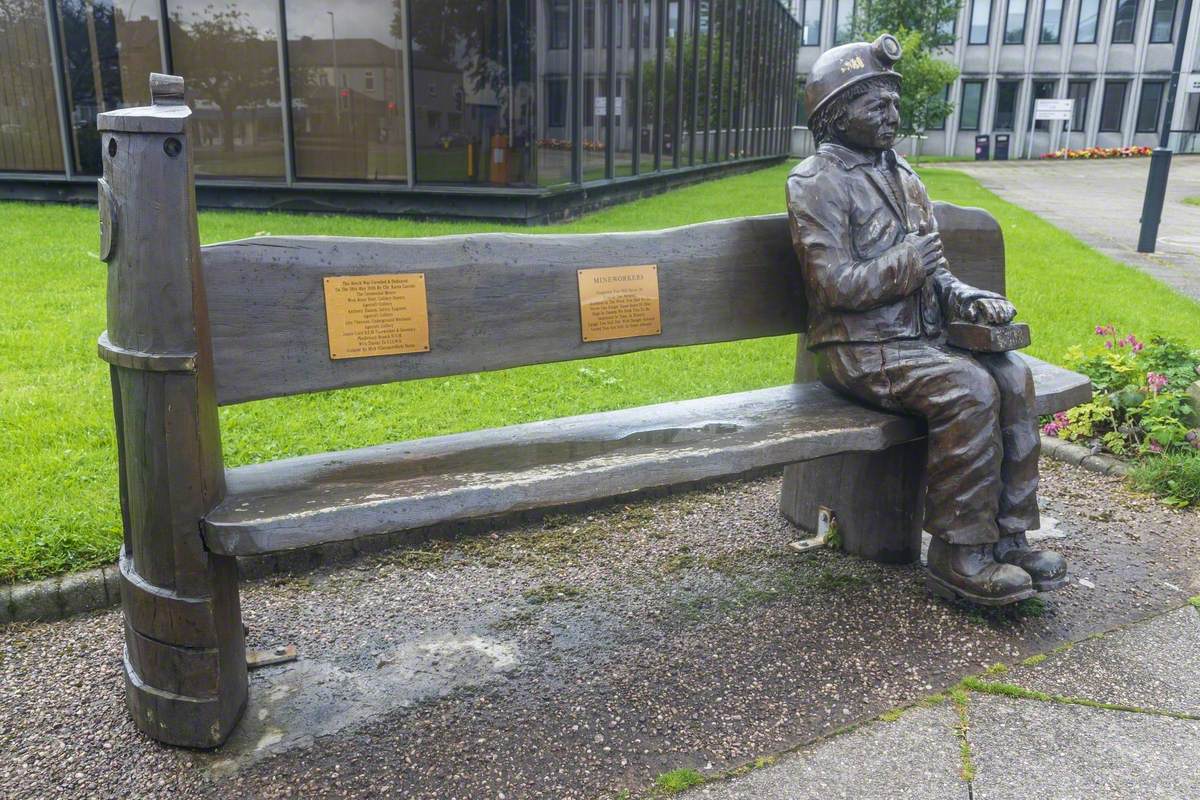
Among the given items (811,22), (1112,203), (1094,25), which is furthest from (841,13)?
(1112,203)

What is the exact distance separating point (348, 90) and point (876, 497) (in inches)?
379

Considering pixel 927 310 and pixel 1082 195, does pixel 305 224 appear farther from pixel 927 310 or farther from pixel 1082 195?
pixel 1082 195

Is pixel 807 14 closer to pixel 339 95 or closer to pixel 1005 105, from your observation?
pixel 1005 105

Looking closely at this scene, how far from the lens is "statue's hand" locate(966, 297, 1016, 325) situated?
3.13 meters

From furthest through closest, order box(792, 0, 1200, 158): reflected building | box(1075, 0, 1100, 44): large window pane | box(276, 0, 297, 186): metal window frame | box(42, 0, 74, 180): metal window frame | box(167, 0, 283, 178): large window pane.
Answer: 1. box(1075, 0, 1100, 44): large window pane
2. box(792, 0, 1200, 158): reflected building
3. box(42, 0, 74, 180): metal window frame
4. box(167, 0, 283, 178): large window pane
5. box(276, 0, 297, 186): metal window frame

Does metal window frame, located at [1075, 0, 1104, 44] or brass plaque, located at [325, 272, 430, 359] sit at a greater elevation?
metal window frame, located at [1075, 0, 1104, 44]

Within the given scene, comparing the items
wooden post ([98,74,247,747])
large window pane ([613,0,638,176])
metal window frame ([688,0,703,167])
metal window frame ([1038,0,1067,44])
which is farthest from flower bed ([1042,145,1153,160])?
wooden post ([98,74,247,747])

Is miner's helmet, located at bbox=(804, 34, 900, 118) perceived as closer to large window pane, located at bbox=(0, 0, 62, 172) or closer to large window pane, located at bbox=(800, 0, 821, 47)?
large window pane, located at bbox=(0, 0, 62, 172)

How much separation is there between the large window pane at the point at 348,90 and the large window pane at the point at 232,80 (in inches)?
10.8

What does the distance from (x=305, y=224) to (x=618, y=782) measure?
924cm

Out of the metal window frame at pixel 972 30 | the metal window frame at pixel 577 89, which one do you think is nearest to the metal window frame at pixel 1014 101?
the metal window frame at pixel 972 30

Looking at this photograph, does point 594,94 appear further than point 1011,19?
No

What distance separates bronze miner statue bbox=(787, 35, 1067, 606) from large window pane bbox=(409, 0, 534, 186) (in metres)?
8.19

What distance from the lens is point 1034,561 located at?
3219mm
